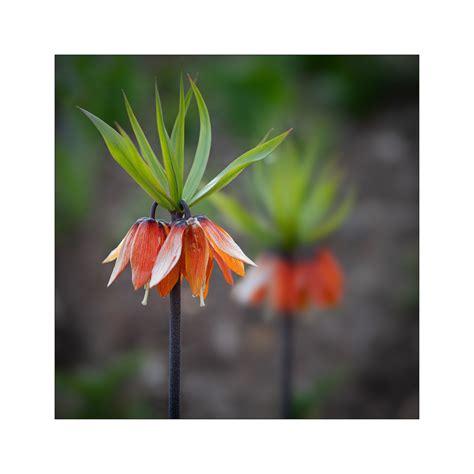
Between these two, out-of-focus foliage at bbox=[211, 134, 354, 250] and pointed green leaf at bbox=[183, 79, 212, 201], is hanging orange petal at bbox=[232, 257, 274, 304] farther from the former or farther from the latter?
pointed green leaf at bbox=[183, 79, 212, 201]

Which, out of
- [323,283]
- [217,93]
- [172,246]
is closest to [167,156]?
[172,246]

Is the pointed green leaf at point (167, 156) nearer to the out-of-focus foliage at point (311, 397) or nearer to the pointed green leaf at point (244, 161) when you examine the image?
the pointed green leaf at point (244, 161)

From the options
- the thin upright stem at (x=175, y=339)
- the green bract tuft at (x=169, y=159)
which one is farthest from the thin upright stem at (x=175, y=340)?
the green bract tuft at (x=169, y=159)

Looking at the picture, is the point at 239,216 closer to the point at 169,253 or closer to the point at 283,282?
the point at 283,282

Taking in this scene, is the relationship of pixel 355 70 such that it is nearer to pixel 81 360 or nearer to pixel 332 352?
pixel 332 352

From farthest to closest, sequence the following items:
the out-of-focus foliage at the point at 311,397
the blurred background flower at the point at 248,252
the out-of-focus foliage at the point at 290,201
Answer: the blurred background flower at the point at 248,252 → the out-of-focus foliage at the point at 311,397 → the out-of-focus foliage at the point at 290,201
